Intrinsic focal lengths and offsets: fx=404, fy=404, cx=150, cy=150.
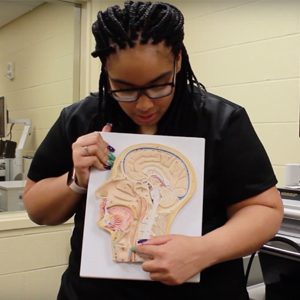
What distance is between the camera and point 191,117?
0.81m

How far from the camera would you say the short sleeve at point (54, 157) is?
847 mm

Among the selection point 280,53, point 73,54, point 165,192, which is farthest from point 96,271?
point 73,54

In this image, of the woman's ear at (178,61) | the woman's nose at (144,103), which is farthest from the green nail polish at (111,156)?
the woman's ear at (178,61)

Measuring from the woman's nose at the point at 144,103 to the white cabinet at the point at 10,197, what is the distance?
6.63 ft

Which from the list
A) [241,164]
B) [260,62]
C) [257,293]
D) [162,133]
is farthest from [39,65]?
[241,164]

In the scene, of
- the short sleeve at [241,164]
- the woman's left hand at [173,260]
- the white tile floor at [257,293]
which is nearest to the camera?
the woman's left hand at [173,260]

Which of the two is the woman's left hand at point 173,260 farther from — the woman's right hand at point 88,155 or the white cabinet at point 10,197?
the white cabinet at point 10,197

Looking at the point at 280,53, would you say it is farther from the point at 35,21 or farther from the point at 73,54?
the point at 35,21

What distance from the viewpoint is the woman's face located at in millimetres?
695

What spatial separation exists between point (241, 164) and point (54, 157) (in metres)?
0.38

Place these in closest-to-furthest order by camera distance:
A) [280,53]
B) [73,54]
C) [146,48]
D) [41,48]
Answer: [146,48] → [280,53] → [73,54] → [41,48]

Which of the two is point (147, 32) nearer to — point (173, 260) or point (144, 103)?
point (144, 103)

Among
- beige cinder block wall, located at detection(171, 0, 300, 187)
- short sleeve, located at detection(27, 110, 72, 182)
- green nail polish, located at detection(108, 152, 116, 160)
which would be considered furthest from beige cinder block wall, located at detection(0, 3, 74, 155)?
green nail polish, located at detection(108, 152, 116, 160)

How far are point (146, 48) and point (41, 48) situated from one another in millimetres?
2695
